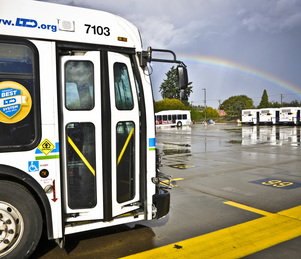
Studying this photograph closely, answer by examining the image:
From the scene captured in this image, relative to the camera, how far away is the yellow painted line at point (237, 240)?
12.8 ft

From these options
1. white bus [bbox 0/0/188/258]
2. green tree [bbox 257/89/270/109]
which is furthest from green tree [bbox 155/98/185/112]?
white bus [bbox 0/0/188/258]

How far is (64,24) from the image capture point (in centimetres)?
376

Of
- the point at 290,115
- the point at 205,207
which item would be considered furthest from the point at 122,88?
the point at 290,115

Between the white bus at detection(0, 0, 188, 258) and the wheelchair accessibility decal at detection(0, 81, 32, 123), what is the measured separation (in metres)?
0.01

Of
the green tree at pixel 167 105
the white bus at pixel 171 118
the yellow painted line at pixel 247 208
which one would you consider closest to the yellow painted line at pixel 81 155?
the yellow painted line at pixel 247 208

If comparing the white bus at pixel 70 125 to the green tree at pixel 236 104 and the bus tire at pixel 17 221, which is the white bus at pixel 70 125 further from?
the green tree at pixel 236 104

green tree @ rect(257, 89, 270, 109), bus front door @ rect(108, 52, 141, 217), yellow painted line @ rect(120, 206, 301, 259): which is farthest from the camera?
green tree @ rect(257, 89, 270, 109)

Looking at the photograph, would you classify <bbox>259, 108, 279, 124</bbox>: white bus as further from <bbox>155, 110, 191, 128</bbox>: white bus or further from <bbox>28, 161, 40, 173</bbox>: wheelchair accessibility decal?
<bbox>28, 161, 40, 173</bbox>: wheelchair accessibility decal

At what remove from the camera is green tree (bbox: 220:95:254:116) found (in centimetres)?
9406

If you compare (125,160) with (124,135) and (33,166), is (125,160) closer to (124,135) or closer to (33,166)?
(124,135)

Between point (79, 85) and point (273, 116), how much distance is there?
50.7 meters

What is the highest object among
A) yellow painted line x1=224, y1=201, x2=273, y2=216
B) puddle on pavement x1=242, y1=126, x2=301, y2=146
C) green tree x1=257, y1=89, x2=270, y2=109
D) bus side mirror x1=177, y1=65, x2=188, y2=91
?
green tree x1=257, y1=89, x2=270, y2=109

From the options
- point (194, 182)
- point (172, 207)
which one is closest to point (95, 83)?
point (172, 207)

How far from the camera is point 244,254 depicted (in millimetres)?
3873
